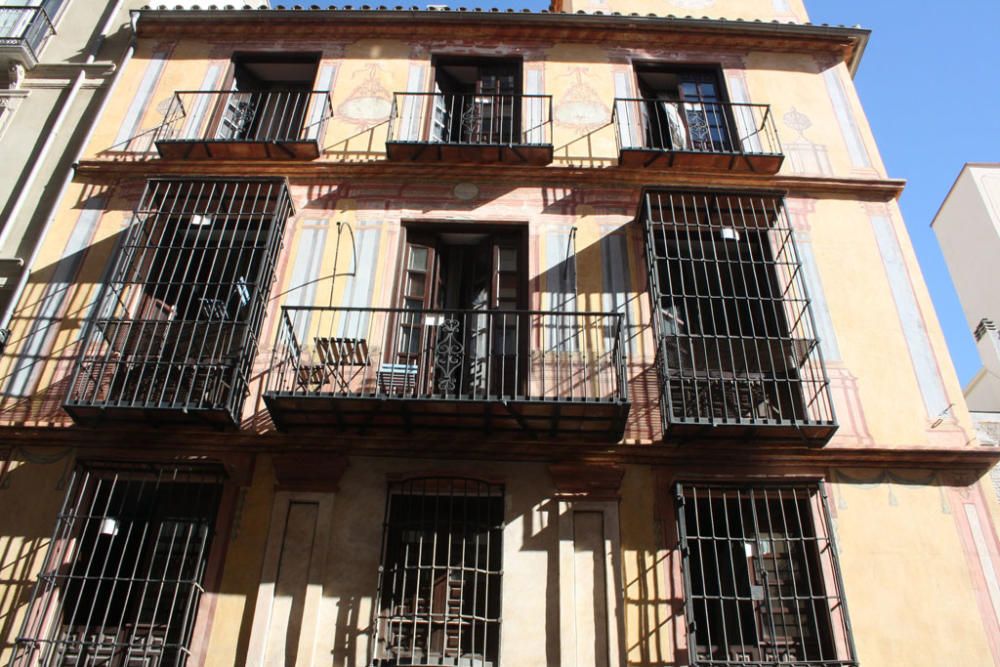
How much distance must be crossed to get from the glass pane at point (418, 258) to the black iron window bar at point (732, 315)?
273cm

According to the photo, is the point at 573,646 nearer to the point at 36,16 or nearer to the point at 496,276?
the point at 496,276

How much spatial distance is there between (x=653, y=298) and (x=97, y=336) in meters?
6.14

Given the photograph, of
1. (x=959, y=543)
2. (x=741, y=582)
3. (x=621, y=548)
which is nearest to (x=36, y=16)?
(x=621, y=548)

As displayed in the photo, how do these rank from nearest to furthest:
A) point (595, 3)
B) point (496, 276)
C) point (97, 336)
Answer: point (97, 336)
point (496, 276)
point (595, 3)

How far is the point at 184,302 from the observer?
9898 mm

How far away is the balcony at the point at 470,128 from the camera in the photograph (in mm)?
10656

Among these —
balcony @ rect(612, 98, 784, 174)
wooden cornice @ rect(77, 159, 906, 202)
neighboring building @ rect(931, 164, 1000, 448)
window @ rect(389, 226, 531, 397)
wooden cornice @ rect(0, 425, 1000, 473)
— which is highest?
A: neighboring building @ rect(931, 164, 1000, 448)

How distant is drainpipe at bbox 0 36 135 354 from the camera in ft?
31.0

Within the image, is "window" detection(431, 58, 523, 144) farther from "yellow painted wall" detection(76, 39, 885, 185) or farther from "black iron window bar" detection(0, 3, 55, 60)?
"black iron window bar" detection(0, 3, 55, 60)

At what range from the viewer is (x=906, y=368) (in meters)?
9.16

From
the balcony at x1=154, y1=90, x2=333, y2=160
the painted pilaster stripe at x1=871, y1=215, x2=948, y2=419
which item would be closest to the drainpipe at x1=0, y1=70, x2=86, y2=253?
the balcony at x1=154, y1=90, x2=333, y2=160

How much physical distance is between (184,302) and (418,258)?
2.85m

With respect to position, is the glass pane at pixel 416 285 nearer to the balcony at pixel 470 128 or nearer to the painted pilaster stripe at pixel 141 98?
the balcony at pixel 470 128

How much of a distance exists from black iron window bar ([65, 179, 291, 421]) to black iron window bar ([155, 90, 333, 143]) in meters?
1.41
